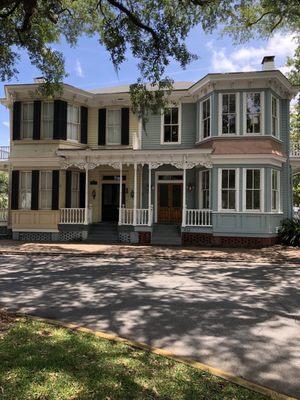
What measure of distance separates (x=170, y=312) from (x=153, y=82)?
9201 mm

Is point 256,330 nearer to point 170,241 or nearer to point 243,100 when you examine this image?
point 170,241

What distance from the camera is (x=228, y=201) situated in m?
19.1

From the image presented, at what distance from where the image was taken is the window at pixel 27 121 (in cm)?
2167

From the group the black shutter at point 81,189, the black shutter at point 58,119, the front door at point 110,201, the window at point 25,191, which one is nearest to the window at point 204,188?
the front door at point 110,201

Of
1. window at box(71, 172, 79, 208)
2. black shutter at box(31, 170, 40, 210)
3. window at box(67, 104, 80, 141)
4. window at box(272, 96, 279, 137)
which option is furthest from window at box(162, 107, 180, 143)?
black shutter at box(31, 170, 40, 210)

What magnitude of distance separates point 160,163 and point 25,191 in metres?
7.43

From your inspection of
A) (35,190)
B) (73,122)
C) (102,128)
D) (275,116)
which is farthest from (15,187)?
(275,116)

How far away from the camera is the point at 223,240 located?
18938 millimetres

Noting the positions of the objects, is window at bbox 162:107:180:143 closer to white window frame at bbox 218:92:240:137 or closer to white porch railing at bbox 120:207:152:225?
white window frame at bbox 218:92:240:137

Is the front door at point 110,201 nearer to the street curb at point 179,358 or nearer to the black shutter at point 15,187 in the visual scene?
the black shutter at point 15,187

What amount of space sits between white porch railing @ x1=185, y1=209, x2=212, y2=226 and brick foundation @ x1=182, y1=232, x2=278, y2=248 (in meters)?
0.56

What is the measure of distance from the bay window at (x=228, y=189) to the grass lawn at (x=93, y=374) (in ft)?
47.3

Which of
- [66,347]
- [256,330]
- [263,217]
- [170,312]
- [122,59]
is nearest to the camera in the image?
[66,347]

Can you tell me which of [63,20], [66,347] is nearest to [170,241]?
[63,20]
